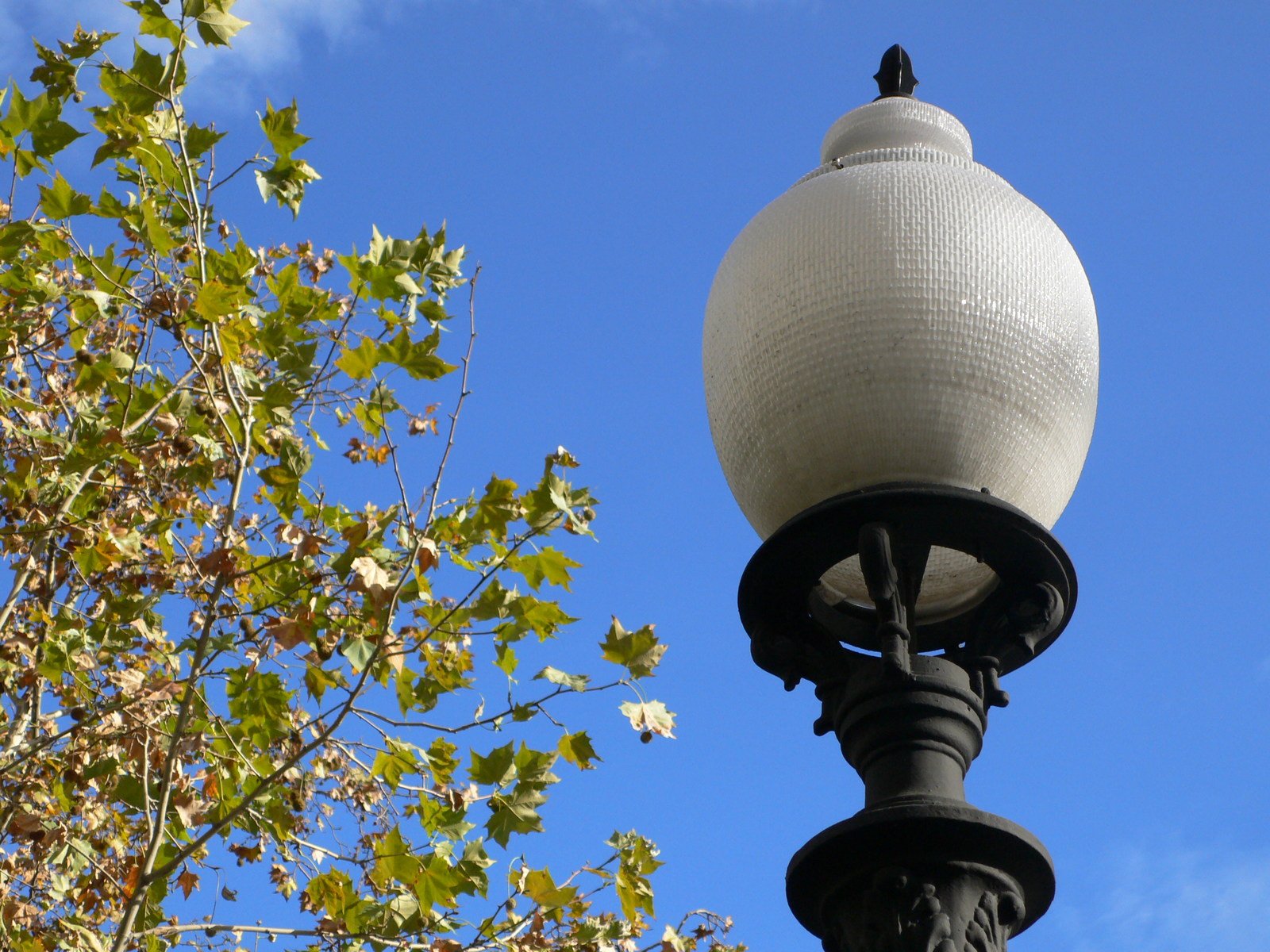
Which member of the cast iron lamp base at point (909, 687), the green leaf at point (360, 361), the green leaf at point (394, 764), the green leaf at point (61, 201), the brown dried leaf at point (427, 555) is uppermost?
the green leaf at point (61, 201)

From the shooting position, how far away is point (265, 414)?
492 centimetres

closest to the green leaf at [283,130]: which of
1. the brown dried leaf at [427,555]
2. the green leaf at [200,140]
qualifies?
the green leaf at [200,140]

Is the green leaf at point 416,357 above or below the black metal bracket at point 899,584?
above

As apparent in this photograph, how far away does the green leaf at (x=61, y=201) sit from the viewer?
16.0 ft

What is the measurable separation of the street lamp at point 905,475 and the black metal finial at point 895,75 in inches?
26.7

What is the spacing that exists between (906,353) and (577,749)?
1918mm

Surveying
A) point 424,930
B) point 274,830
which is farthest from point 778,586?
point 274,830

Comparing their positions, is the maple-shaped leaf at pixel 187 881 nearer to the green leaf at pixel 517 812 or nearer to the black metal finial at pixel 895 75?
the green leaf at pixel 517 812

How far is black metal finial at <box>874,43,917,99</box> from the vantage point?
4293 millimetres

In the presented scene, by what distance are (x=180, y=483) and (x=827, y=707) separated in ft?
13.5

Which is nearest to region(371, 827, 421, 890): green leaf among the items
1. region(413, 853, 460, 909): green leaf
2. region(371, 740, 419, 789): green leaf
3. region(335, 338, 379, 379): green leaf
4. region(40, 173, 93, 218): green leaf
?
region(413, 853, 460, 909): green leaf

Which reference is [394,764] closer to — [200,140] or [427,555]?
[427,555]

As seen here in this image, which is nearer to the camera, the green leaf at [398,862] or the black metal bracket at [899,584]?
the black metal bracket at [899,584]

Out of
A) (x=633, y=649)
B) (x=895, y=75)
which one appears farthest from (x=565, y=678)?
(x=895, y=75)
